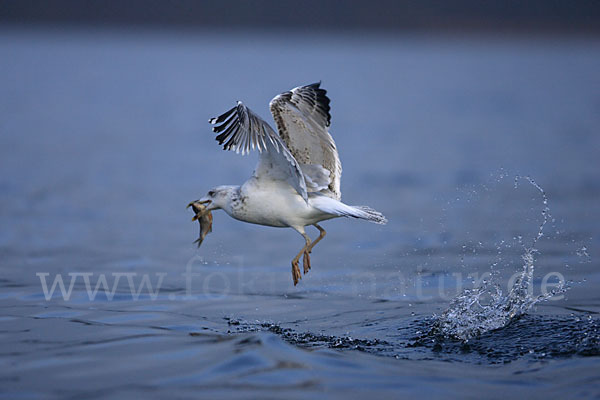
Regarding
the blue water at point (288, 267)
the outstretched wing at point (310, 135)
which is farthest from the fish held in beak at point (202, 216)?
the outstretched wing at point (310, 135)

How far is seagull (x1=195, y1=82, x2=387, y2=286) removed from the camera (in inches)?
317

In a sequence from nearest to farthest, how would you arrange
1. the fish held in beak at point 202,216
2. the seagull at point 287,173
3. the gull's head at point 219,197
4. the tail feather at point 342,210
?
the seagull at point 287,173, the tail feather at point 342,210, the gull's head at point 219,197, the fish held in beak at point 202,216

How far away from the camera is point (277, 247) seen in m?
12.4

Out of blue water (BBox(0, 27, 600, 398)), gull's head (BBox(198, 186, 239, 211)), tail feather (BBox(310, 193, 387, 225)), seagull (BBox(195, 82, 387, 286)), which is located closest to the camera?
blue water (BBox(0, 27, 600, 398))

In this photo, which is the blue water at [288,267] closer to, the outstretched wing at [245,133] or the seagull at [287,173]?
the seagull at [287,173]

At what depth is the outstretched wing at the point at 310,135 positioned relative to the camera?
910 centimetres

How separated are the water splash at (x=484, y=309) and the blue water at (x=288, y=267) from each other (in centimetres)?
9

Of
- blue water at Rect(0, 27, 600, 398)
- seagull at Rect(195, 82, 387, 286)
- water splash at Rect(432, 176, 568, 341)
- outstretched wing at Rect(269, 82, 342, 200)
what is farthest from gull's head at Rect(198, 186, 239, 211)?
water splash at Rect(432, 176, 568, 341)

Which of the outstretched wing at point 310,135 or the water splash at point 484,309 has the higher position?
the outstretched wing at point 310,135

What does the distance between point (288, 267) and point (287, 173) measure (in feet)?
8.65

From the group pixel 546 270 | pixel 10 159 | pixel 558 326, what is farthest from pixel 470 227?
pixel 10 159

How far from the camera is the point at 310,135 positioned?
956 cm

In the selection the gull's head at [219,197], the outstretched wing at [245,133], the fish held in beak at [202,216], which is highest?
the outstretched wing at [245,133]

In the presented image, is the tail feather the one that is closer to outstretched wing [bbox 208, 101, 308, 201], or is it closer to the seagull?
the seagull
